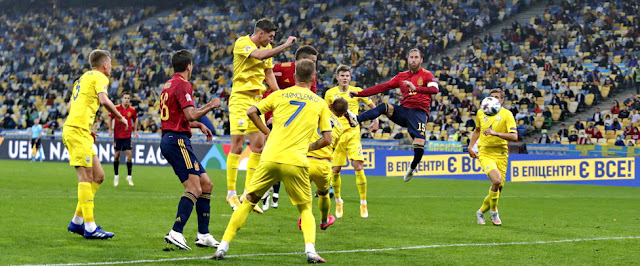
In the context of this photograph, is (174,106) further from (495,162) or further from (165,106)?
(495,162)

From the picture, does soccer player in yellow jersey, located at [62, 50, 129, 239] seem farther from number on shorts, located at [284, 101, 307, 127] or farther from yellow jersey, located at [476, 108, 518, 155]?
yellow jersey, located at [476, 108, 518, 155]

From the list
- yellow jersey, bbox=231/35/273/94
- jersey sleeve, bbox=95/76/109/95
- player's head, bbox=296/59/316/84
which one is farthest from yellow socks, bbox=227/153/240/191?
player's head, bbox=296/59/316/84

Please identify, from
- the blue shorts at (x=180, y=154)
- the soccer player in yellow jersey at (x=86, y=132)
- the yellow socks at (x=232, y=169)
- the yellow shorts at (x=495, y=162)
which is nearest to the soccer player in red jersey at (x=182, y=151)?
the blue shorts at (x=180, y=154)

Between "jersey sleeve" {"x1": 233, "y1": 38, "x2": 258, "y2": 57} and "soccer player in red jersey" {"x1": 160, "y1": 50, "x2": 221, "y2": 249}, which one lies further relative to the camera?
"jersey sleeve" {"x1": 233, "y1": 38, "x2": 258, "y2": 57}

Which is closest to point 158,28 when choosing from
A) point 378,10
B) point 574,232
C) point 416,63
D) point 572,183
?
point 378,10

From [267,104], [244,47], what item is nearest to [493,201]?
[244,47]

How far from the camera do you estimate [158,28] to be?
49875 millimetres

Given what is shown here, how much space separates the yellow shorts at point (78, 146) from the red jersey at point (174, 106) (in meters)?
1.40

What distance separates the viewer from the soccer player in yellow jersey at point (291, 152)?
323 inches

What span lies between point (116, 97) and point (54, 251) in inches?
1436

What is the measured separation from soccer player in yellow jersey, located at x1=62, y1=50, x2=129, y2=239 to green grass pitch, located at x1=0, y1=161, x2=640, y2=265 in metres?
0.26

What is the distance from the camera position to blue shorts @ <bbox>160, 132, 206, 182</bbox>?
9164 mm

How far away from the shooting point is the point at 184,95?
9.01 meters

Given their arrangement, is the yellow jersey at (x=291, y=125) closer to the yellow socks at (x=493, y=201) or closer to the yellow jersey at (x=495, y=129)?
the yellow socks at (x=493, y=201)
